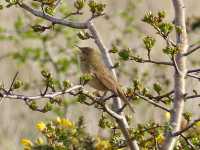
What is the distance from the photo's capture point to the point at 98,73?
4047 mm

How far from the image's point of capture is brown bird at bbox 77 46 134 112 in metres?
3.70

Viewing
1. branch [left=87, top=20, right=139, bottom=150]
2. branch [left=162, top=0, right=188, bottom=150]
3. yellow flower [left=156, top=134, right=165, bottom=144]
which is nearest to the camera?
branch [left=162, top=0, right=188, bottom=150]

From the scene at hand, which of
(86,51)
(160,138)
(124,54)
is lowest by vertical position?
(160,138)

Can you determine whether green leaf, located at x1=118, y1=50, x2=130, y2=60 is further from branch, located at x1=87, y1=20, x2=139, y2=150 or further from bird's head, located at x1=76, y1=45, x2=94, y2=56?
bird's head, located at x1=76, y1=45, x2=94, y2=56

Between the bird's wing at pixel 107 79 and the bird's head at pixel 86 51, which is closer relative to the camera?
the bird's wing at pixel 107 79

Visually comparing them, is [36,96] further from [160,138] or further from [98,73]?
[98,73]

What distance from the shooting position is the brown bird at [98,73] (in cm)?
370

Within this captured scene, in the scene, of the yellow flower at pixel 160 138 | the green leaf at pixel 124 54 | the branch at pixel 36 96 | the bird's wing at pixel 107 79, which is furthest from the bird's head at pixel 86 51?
the branch at pixel 36 96

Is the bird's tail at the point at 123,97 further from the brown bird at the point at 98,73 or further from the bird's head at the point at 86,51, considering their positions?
the bird's head at the point at 86,51

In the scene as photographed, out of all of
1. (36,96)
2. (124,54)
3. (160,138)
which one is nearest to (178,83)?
(124,54)

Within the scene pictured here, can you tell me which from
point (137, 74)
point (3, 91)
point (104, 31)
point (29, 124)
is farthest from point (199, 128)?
point (104, 31)

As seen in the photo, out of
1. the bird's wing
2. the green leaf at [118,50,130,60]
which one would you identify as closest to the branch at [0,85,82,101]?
the green leaf at [118,50,130,60]

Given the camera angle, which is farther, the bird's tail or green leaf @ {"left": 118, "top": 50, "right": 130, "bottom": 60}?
the bird's tail

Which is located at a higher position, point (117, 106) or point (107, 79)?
point (107, 79)
